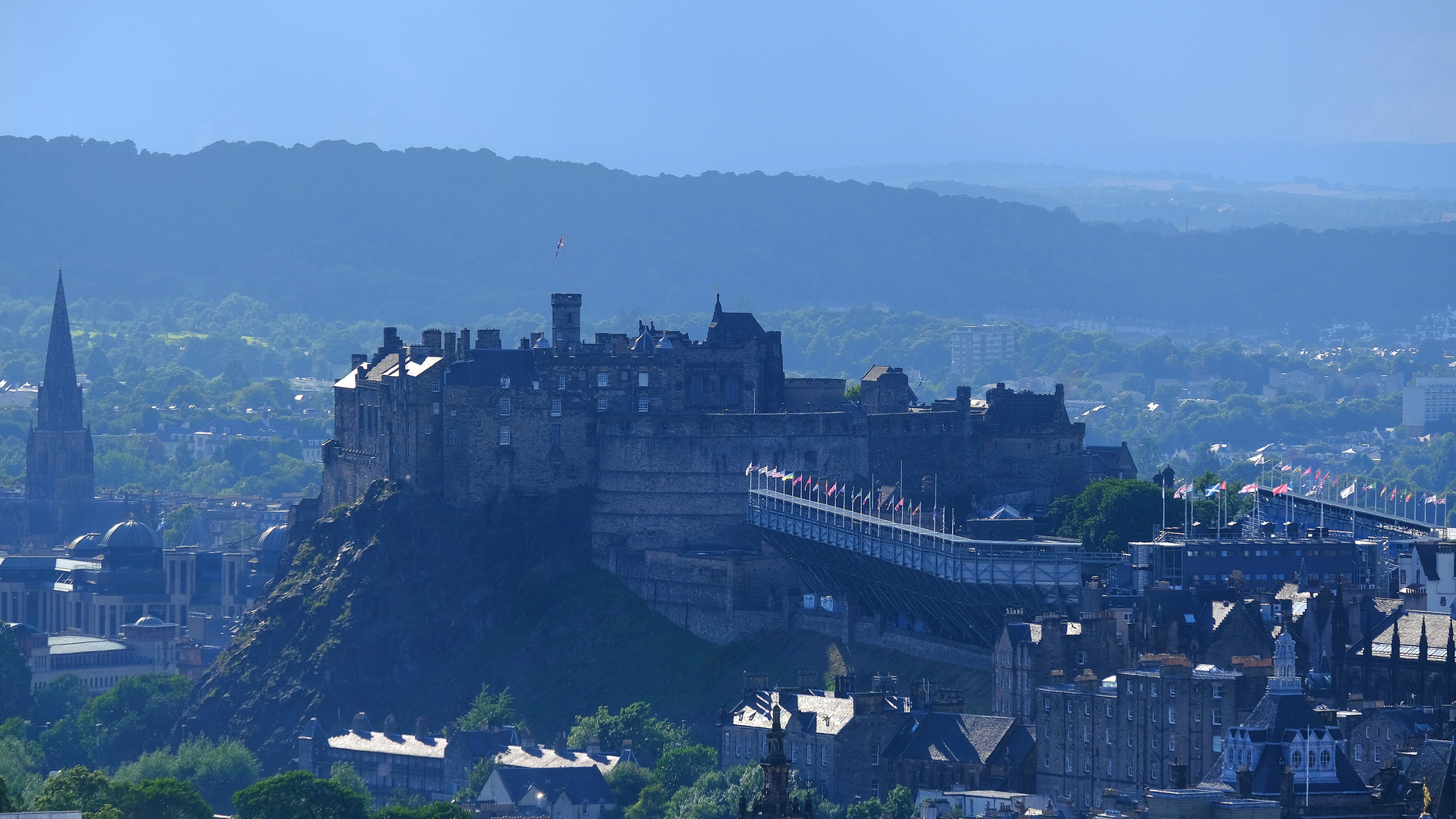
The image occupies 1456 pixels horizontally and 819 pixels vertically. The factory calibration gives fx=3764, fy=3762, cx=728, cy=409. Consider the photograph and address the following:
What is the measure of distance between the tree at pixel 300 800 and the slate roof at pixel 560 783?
8.40 m

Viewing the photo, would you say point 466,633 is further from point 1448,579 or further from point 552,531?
point 1448,579

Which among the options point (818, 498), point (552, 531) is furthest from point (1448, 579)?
point (552, 531)

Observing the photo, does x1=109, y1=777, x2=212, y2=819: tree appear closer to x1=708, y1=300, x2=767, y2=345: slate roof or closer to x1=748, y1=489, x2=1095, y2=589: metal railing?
x1=748, y1=489, x2=1095, y2=589: metal railing

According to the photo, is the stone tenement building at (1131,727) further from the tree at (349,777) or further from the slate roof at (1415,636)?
the tree at (349,777)

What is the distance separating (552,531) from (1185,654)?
174ft

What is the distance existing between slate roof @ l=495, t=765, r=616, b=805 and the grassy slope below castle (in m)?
14.9

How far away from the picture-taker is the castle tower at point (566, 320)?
183m

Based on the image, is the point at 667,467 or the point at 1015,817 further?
the point at 667,467

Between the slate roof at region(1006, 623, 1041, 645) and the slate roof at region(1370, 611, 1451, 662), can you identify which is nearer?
the slate roof at region(1370, 611, 1451, 662)

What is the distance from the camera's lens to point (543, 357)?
586 feet

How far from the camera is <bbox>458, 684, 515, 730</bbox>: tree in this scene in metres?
165

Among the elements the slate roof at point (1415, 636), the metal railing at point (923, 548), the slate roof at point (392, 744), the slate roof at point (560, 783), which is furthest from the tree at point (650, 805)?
the slate roof at point (1415, 636)

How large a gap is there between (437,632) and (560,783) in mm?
28721

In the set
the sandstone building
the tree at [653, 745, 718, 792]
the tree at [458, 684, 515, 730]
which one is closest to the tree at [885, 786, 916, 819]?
the tree at [653, 745, 718, 792]
